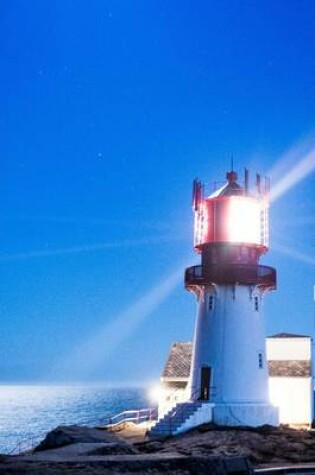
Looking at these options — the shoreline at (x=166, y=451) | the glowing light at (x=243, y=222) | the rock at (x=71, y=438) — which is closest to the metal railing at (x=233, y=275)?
the glowing light at (x=243, y=222)

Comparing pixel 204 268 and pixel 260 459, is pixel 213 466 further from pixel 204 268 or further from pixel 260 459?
pixel 204 268

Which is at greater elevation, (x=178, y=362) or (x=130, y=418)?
(x=178, y=362)

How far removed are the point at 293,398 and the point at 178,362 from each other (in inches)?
351

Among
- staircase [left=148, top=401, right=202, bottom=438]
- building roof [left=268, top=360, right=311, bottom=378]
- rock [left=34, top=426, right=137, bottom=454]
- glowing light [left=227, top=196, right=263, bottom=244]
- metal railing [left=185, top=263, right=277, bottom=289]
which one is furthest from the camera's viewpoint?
building roof [left=268, top=360, right=311, bottom=378]

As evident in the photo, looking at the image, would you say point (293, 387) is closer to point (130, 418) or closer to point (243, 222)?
point (130, 418)

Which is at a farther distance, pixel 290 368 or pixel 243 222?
pixel 290 368

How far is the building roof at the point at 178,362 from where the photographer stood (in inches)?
1779

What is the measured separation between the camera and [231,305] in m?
37.3

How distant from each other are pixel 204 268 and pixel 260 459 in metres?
13.0

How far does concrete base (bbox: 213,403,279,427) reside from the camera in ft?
116

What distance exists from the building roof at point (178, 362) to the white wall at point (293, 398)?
6.41 m

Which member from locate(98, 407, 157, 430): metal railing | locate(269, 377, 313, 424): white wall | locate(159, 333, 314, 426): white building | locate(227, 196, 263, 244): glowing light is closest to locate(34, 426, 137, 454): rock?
locate(98, 407, 157, 430): metal railing

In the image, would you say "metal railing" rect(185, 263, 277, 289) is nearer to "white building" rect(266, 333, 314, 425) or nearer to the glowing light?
the glowing light

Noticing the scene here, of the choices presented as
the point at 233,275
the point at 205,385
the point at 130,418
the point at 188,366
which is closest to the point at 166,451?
the point at 205,385
